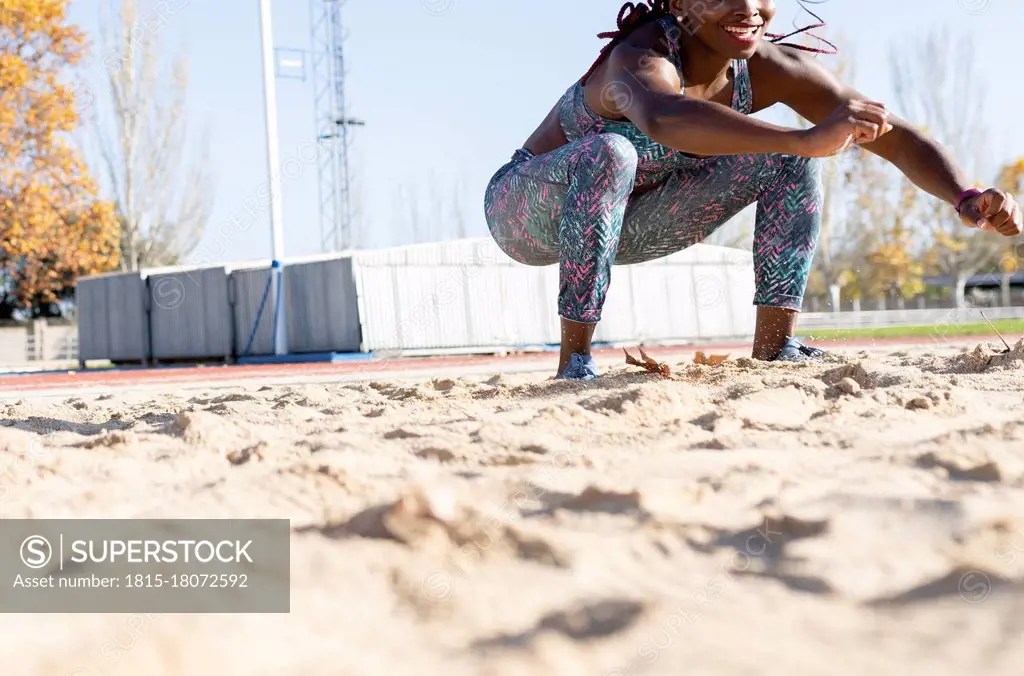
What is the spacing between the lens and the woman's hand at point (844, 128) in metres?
2.21

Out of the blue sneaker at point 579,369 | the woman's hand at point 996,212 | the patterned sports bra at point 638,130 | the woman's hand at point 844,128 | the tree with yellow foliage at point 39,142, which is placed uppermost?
the tree with yellow foliage at point 39,142

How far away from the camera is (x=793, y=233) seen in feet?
10.5

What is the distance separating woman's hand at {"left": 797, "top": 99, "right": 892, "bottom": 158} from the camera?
7.23 ft

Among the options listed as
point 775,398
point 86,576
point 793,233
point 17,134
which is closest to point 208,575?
point 86,576

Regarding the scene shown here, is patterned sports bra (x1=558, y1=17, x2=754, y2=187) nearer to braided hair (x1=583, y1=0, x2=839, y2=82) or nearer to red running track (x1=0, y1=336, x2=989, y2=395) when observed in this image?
braided hair (x1=583, y1=0, x2=839, y2=82)

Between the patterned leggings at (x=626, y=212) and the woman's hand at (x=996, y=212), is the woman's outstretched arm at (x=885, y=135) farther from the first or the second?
the patterned leggings at (x=626, y=212)

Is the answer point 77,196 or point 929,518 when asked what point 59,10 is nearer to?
point 77,196

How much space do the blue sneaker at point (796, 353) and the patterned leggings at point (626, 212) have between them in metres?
0.14

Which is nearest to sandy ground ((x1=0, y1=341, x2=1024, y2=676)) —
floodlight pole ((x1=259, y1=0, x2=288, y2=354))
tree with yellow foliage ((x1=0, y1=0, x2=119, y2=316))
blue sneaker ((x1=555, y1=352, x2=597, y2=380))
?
blue sneaker ((x1=555, y1=352, x2=597, y2=380))

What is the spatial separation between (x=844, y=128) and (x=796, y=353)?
1196 mm

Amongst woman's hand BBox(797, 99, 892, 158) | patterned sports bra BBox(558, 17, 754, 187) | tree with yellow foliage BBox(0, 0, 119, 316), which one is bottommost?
woman's hand BBox(797, 99, 892, 158)

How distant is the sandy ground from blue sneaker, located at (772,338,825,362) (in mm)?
1078

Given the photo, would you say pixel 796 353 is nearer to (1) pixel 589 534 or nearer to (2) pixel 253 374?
(1) pixel 589 534

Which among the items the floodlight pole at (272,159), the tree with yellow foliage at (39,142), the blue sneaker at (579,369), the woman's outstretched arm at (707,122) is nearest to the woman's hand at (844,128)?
the woman's outstretched arm at (707,122)
